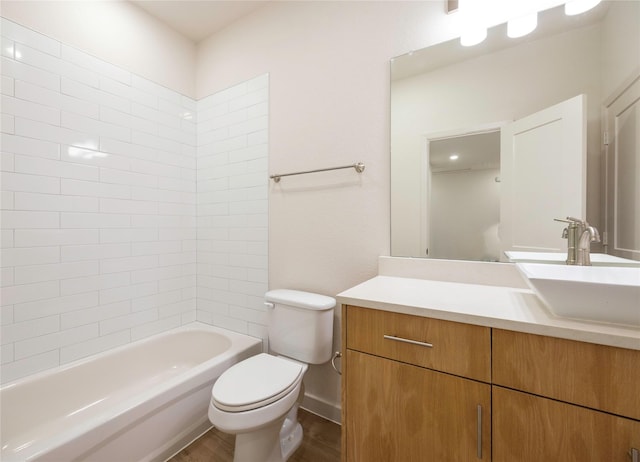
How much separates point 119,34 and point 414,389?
2619 mm

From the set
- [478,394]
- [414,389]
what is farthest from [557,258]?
[414,389]

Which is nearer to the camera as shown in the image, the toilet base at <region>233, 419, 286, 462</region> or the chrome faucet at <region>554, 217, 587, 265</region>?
the chrome faucet at <region>554, 217, 587, 265</region>

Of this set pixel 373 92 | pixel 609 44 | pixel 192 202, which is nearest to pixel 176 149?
pixel 192 202

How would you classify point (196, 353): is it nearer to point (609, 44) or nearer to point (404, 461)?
point (404, 461)

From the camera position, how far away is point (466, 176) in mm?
1309

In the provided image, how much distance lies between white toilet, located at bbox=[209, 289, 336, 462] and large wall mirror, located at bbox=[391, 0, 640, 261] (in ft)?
2.05

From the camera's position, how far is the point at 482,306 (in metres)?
0.90

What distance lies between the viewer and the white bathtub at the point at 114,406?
1.12 meters

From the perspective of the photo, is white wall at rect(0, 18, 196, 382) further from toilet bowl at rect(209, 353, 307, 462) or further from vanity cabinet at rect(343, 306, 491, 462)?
vanity cabinet at rect(343, 306, 491, 462)

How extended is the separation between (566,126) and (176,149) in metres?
2.38

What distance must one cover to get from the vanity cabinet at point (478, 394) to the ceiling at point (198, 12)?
216 centimetres

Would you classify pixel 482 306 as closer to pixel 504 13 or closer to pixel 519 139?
pixel 519 139

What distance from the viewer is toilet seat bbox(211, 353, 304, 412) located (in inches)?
44.3

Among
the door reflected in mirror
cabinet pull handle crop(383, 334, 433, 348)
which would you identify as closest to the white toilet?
cabinet pull handle crop(383, 334, 433, 348)
